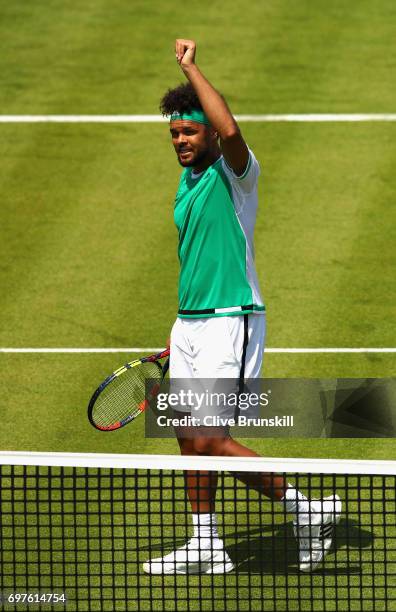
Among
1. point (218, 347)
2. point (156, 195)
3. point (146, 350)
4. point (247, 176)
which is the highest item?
point (247, 176)

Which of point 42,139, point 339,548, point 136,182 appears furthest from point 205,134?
point 42,139

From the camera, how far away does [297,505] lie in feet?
26.9

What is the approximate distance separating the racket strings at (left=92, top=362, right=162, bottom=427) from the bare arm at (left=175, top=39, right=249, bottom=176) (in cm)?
189

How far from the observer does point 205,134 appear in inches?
327

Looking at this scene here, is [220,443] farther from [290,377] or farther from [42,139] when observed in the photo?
[42,139]

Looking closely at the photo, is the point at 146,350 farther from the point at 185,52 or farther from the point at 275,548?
the point at 185,52

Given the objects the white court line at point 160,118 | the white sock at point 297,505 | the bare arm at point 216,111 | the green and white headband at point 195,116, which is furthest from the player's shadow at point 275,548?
the white court line at point 160,118

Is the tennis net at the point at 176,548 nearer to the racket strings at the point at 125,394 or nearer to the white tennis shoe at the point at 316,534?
the white tennis shoe at the point at 316,534

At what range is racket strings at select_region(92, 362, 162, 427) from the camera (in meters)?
9.32

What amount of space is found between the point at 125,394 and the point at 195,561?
4.71 ft

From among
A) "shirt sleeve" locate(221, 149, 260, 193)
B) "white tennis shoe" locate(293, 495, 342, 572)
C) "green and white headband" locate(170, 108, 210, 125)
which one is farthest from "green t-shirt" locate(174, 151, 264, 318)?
"white tennis shoe" locate(293, 495, 342, 572)

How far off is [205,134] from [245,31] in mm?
9878

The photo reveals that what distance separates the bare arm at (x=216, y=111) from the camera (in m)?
7.92

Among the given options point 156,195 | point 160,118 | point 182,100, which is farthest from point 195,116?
point 160,118
